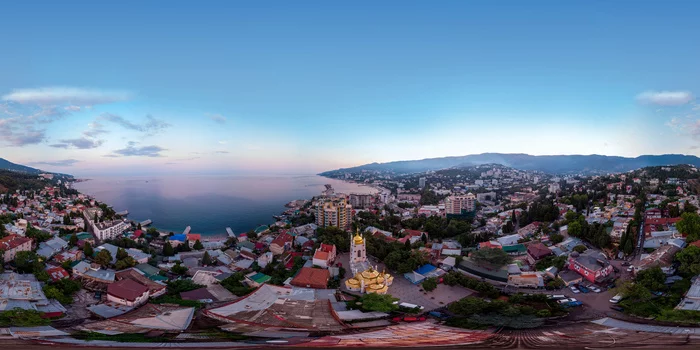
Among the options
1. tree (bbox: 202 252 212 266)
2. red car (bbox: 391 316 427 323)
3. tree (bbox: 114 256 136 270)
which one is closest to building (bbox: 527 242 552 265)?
red car (bbox: 391 316 427 323)

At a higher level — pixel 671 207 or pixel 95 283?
pixel 671 207

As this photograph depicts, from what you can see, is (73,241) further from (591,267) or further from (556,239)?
(556,239)

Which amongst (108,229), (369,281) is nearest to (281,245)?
(369,281)

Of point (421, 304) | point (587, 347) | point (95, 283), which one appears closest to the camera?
point (587, 347)

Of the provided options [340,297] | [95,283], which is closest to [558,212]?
[340,297]

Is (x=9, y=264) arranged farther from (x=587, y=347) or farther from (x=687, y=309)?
(x=687, y=309)

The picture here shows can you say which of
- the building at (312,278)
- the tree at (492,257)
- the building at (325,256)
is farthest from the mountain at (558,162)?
Answer: the building at (312,278)

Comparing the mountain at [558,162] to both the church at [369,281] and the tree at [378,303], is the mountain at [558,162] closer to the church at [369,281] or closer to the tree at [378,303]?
the church at [369,281]
